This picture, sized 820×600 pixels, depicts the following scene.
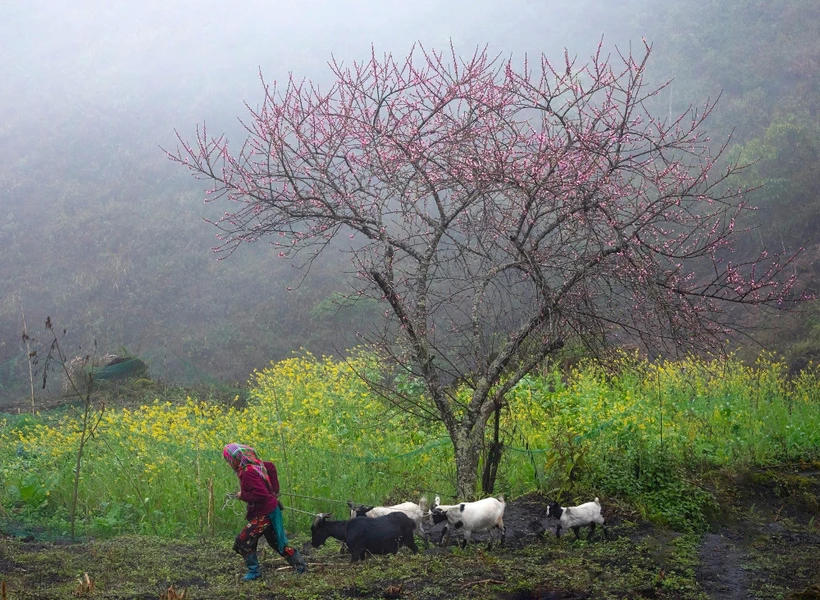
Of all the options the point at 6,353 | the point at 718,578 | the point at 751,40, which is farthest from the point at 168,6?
the point at 718,578

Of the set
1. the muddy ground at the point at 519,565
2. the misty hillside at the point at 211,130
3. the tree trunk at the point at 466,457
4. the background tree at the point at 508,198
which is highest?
the misty hillside at the point at 211,130

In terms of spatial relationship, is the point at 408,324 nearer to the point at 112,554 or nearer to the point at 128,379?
the point at 112,554

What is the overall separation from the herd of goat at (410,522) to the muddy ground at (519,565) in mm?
138

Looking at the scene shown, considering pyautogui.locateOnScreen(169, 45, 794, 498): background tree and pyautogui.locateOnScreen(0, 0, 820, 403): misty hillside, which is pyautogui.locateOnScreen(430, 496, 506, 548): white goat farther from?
pyautogui.locateOnScreen(0, 0, 820, 403): misty hillside

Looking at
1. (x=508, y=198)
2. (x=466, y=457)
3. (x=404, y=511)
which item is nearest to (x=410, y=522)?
(x=404, y=511)

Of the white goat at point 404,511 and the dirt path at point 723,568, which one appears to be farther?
the white goat at point 404,511

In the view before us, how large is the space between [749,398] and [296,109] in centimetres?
804

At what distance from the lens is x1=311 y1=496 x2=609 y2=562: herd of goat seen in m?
6.05

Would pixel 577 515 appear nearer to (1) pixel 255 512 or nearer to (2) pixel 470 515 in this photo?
(2) pixel 470 515

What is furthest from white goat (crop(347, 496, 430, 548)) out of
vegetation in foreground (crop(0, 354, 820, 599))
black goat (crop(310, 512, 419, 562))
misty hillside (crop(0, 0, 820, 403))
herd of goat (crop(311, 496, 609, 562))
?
misty hillside (crop(0, 0, 820, 403))

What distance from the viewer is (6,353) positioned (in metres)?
30.7

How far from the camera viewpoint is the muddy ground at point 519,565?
502 cm

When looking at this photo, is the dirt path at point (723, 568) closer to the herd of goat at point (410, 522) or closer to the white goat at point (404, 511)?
the herd of goat at point (410, 522)

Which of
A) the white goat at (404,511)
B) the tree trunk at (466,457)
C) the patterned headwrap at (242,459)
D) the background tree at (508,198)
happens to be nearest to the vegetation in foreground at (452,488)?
the white goat at (404,511)
